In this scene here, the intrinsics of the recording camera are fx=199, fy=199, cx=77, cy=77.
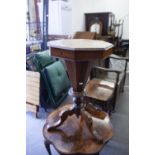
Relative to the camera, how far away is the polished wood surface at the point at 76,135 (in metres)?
1.33

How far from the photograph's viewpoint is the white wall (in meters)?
4.48

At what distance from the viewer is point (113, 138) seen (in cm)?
202

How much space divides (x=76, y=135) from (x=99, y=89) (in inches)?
36.9

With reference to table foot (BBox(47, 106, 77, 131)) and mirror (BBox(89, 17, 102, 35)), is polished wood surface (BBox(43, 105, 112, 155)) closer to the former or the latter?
table foot (BBox(47, 106, 77, 131))

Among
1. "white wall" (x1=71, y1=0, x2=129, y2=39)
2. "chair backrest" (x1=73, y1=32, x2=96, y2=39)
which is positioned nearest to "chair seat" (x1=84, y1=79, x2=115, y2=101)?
"chair backrest" (x1=73, y1=32, x2=96, y2=39)

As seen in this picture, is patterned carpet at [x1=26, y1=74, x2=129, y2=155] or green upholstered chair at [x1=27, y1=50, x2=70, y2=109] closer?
patterned carpet at [x1=26, y1=74, x2=129, y2=155]

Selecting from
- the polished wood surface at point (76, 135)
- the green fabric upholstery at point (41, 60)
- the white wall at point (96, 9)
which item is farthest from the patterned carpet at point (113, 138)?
the white wall at point (96, 9)

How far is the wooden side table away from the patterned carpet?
37 centimetres

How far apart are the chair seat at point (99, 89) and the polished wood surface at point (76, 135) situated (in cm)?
46

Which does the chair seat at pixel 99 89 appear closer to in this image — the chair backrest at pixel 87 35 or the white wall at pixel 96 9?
the chair backrest at pixel 87 35

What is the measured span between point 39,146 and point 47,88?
751mm
